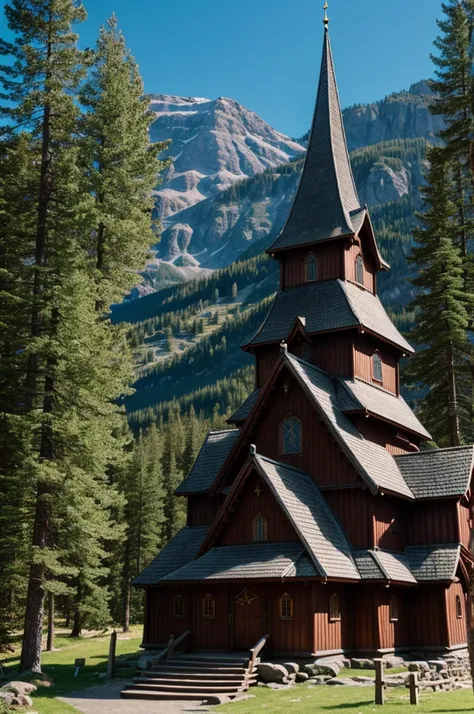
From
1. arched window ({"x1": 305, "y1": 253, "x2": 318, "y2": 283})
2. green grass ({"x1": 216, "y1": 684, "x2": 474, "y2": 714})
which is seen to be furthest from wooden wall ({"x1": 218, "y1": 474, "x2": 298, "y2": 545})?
arched window ({"x1": 305, "y1": 253, "x2": 318, "y2": 283})

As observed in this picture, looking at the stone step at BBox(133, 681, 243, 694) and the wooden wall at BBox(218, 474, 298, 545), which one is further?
the wooden wall at BBox(218, 474, 298, 545)

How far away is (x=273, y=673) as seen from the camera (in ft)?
78.9

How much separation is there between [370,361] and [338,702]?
1743 cm

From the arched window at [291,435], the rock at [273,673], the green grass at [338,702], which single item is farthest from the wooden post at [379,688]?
the arched window at [291,435]

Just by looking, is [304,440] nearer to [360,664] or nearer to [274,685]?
[360,664]

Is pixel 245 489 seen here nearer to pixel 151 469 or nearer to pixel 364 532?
pixel 364 532

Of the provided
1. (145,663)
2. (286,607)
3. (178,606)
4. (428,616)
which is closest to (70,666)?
(178,606)

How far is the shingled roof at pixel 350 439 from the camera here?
95.2ft

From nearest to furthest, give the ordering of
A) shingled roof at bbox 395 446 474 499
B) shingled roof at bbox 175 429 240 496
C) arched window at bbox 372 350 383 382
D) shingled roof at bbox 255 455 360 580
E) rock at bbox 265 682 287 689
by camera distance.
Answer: rock at bbox 265 682 287 689, shingled roof at bbox 255 455 360 580, shingled roof at bbox 395 446 474 499, shingled roof at bbox 175 429 240 496, arched window at bbox 372 350 383 382

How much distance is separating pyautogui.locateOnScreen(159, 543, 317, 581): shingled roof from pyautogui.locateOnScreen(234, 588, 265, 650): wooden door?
3.83ft

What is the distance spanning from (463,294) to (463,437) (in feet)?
30.4

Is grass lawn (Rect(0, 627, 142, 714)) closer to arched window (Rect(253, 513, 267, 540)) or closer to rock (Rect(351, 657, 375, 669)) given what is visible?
arched window (Rect(253, 513, 267, 540))

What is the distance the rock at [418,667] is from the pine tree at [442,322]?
1563 cm

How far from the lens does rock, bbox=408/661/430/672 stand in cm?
2505
